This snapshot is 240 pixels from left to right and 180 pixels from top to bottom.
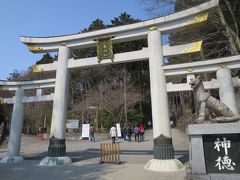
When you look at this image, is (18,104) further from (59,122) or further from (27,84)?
Answer: (59,122)

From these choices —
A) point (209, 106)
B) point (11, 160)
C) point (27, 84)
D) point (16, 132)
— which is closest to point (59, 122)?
point (16, 132)

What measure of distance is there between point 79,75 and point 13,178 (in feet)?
102

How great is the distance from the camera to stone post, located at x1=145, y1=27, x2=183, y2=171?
8.94 meters

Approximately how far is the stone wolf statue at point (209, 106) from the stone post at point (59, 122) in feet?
20.9

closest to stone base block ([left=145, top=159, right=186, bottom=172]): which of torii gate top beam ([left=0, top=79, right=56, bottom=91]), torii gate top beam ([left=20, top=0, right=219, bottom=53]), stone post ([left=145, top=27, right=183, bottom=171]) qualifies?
stone post ([left=145, top=27, right=183, bottom=171])

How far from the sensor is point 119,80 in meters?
36.9

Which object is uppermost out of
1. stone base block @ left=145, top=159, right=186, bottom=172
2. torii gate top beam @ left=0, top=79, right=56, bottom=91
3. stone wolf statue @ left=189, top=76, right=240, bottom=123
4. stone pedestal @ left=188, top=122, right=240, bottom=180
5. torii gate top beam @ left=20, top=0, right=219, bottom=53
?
torii gate top beam @ left=20, top=0, right=219, bottom=53

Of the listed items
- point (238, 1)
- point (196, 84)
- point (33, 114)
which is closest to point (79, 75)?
point (33, 114)

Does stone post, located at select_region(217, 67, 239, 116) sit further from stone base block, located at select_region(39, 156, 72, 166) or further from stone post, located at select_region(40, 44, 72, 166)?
stone base block, located at select_region(39, 156, 72, 166)

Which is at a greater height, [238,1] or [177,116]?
[238,1]

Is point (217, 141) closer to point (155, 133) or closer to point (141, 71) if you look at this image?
point (155, 133)

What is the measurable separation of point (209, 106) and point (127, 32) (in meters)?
5.45

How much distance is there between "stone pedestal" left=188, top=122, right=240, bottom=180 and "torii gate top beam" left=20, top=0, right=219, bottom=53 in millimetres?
5083

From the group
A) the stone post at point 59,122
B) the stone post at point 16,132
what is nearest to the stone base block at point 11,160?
the stone post at point 16,132
